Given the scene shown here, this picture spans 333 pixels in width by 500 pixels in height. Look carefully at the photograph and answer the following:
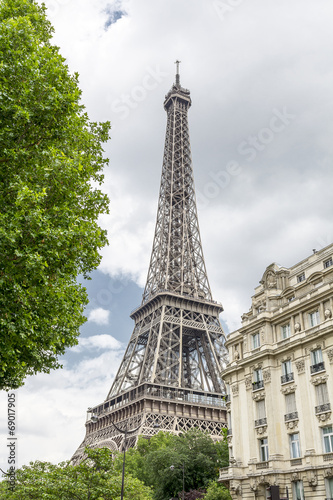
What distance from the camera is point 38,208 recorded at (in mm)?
14461

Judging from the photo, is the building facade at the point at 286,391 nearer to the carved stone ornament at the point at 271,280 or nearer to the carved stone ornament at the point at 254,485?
the carved stone ornament at the point at 254,485

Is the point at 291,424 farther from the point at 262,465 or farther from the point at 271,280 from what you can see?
the point at 271,280

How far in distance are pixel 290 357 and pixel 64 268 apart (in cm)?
2417

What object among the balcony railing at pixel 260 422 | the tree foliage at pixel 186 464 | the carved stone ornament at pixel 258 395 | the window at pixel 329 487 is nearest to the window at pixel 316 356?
the carved stone ornament at pixel 258 395

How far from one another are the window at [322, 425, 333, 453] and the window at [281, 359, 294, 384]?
465 cm

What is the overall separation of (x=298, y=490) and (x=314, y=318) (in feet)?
37.8

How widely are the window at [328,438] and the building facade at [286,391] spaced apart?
0.06m

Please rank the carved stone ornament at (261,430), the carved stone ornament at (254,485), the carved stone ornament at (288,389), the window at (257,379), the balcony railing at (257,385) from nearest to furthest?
1. the carved stone ornament at (254,485)
2. the carved stone ornament at (288,389)
3. the carved stone ornament at (261,430)
4. the balcony railing at (257,385)
5. the window at (257,379)

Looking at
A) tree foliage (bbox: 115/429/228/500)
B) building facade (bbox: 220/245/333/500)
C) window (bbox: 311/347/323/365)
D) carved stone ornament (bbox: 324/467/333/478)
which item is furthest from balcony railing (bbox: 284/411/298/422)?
tree foliage (bbox: 115/429/228/500)

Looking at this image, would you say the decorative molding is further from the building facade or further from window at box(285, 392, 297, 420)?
window at box(285, 392, 297, 420)

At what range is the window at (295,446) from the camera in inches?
1287

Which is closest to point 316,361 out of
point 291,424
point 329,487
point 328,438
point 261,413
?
point 291,424

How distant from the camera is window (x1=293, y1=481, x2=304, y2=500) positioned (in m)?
31.0

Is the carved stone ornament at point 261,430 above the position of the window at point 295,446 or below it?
above
